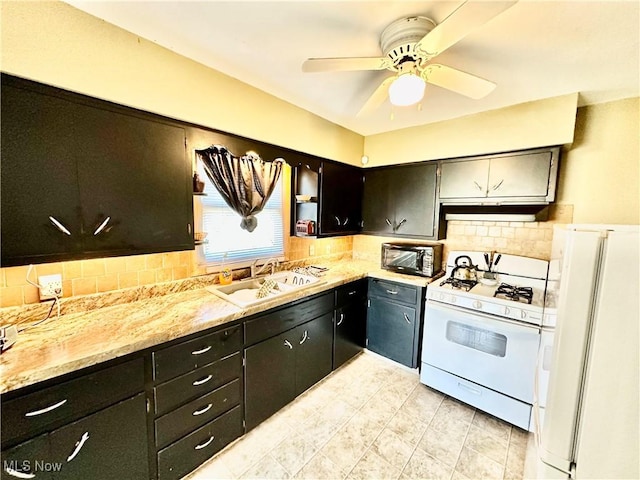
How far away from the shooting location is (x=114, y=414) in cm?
119

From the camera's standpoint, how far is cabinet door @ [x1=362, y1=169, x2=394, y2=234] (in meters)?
2.93

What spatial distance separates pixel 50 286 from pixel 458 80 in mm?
2457

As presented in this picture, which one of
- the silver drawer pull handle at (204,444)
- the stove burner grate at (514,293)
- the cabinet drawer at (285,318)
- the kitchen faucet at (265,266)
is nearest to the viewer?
the silver drawer pull handle at (204,444)

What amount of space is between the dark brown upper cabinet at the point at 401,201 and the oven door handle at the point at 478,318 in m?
0.77

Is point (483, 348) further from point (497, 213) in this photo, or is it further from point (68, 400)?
point (68, 400)

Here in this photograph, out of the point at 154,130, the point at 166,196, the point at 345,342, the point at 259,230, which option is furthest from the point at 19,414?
the point at 345,342

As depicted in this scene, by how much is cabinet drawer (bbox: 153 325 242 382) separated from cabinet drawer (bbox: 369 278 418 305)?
151cm

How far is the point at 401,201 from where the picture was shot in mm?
2816

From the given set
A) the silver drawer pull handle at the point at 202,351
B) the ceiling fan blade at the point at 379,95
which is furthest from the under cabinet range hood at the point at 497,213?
the silver drawer pull handle at the point at 202,351

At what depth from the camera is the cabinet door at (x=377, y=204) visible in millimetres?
2926

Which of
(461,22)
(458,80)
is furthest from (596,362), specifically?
(458,80)

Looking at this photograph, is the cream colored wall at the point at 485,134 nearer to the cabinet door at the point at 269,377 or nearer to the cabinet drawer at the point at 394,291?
the cabinet drawer at the point at 394,291

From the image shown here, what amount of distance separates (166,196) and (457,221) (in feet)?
8.69

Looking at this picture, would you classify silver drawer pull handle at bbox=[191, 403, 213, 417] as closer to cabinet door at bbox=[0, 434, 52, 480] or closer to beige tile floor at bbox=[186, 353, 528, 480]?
beige tile floor at bbox=[186, 353, 528, 480]
